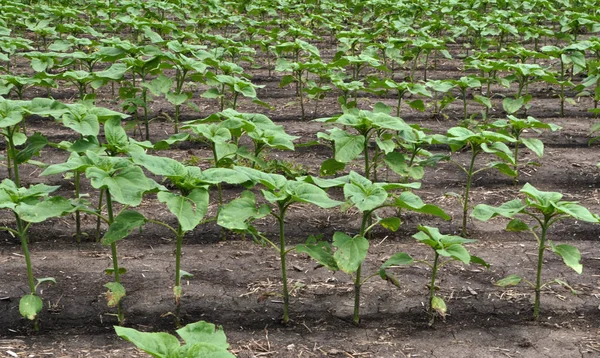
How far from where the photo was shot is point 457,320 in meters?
3.74

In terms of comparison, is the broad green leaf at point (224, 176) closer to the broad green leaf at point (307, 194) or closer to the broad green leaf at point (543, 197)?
the broad green leaf at point (307, 194)

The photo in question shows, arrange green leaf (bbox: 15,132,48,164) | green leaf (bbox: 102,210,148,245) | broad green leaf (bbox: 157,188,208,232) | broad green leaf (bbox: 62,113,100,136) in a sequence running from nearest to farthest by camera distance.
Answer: broad green leaf (bbox: 157,188,208,232), green leaf (bbox: 102,210,148,245), broad green leaf (bbox: 62,113,100,136), green leaf (bbox: 15,132,48,164)

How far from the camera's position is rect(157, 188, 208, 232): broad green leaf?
3027 mm

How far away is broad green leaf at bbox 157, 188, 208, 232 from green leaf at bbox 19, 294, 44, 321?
0.90m

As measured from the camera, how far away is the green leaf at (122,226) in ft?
10.6

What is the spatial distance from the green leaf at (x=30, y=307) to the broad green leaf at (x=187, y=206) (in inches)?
35.6

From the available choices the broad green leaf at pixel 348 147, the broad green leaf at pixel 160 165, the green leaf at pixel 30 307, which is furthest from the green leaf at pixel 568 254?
the green leaf at pixel 30 307

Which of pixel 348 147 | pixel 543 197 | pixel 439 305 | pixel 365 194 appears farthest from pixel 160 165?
pixel 543 197

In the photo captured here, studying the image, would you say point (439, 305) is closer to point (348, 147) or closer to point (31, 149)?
point (348, 147)

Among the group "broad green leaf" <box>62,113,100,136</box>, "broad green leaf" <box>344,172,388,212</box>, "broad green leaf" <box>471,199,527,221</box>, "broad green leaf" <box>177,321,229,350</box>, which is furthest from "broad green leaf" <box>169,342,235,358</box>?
"broad green leaf" <box>62,113,100,136</box>

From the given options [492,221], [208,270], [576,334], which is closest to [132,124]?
[208,270]

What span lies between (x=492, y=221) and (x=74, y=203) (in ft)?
9.56

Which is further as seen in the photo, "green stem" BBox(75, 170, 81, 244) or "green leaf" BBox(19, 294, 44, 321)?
"green stem" BBox(75, 170, 81, 244)

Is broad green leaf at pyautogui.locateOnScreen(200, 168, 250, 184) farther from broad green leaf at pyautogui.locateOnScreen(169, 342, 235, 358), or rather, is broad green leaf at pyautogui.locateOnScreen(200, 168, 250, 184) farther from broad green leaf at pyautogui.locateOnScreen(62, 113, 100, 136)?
broad green leaf at pyautogui.locateOnScreen(169, 342, 235, 358)
